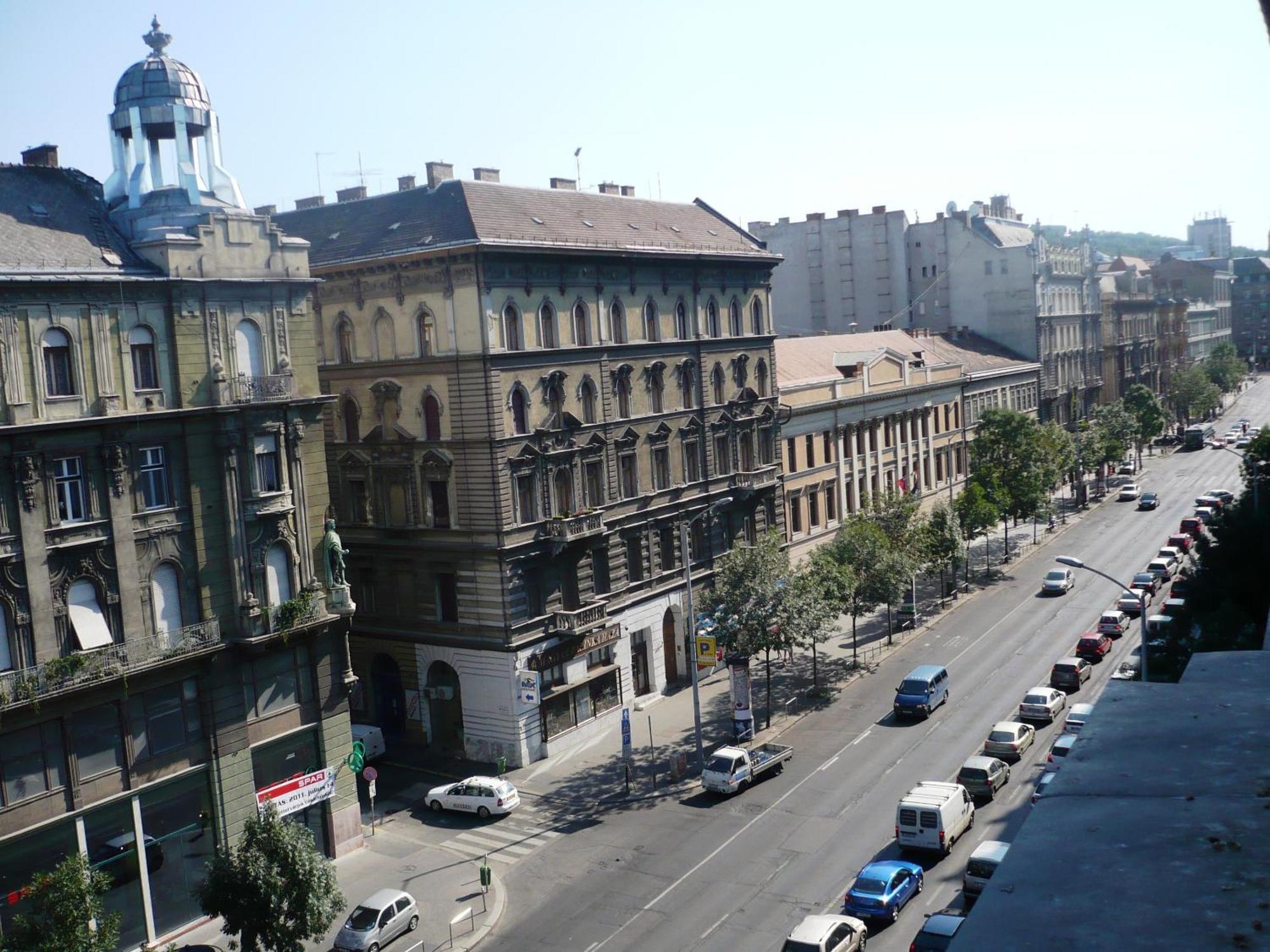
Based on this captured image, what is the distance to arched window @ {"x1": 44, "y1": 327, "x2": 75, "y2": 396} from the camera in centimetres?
3188

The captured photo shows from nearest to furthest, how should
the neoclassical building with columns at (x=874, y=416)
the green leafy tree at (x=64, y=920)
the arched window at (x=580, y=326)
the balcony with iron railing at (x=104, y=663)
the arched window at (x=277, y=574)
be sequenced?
the green leafy tree at (x=64, y=920), the balcony with iron railing at (x=104, y=663), the arched window at (x=277, y=574), the arched window at (x=580, y=326), the neoclassical building with columns at (x=874, y=416)

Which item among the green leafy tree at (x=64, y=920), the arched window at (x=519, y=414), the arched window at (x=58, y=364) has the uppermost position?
the arched window at (x=58, y=364)

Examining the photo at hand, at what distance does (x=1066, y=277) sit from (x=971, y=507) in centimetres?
5270

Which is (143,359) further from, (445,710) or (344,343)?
(445,710)

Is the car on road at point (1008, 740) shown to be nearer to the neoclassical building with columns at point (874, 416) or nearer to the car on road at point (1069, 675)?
the car on road at point (1069, 675)

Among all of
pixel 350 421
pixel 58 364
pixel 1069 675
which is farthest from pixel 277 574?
pixel 1069 675

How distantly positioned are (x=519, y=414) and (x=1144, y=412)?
90.9 metres

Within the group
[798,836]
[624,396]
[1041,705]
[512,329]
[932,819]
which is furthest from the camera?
[624,396]

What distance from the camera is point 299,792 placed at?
3716 cm

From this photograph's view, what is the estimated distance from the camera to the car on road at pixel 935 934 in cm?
2667

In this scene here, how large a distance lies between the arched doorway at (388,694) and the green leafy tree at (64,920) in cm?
2449

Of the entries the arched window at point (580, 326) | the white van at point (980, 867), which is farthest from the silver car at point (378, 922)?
the arched window at point (580, 326)

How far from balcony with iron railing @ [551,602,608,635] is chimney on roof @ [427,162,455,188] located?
2037cm

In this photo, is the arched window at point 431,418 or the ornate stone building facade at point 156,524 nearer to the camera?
the ornate stone building facade at point 156,524
